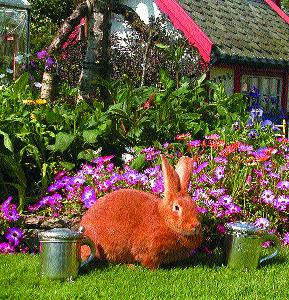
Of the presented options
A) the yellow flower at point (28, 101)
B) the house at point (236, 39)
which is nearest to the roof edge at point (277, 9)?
the house at point (236, 39)

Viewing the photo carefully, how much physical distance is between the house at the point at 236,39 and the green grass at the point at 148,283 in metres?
9.81

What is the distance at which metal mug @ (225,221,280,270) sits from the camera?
4.96m

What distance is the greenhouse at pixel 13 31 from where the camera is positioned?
46.5 ft

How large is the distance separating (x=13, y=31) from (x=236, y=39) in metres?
4.91

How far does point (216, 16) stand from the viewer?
17.0 m

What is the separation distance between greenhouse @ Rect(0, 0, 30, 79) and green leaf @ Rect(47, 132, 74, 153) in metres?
7.66

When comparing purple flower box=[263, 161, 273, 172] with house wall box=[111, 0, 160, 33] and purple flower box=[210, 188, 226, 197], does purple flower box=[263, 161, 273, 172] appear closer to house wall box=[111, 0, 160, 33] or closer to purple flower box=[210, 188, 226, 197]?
purple flower box=[210, 188, 226, 197]

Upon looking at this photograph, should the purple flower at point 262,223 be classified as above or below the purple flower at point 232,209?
below

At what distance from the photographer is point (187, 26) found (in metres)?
15.3

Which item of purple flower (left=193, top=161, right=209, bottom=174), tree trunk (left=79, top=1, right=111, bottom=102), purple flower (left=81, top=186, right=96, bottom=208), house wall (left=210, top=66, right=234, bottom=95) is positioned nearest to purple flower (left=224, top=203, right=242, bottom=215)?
purple flower (left=193, top=161, right=209, bottom=174)

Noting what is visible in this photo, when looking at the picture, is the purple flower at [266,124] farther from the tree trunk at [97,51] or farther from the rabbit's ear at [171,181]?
the rabbit's ear at [171,181]

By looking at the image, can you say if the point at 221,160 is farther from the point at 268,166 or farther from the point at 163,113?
the point at 163,113

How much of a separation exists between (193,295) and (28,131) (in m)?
2.78

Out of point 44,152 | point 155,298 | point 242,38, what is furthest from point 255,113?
point 242,38
